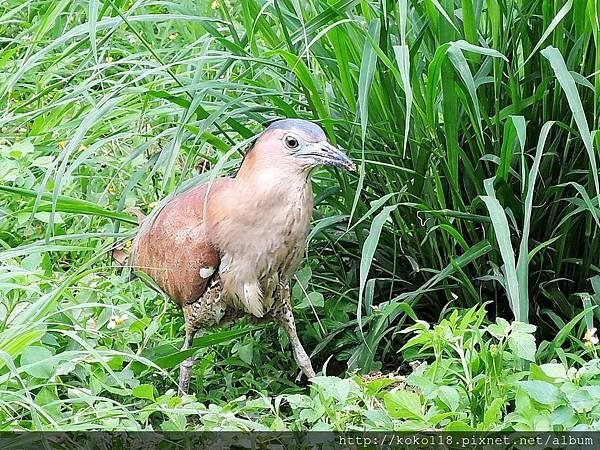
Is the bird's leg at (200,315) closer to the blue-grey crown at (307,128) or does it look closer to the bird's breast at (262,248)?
the bird's breast at (262,248)

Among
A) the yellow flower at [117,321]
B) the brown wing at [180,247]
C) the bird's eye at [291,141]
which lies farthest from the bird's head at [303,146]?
the yellow flower at [117,321]

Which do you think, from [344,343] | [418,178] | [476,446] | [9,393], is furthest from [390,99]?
[9,393]

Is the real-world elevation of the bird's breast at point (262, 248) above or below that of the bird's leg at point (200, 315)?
above

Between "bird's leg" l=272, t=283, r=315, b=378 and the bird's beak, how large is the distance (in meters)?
0.40

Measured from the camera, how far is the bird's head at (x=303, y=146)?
277cm

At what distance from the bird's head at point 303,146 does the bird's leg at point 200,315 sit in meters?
0.39

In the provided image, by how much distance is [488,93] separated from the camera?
3.01 m

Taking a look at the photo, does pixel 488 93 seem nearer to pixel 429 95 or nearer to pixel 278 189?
pixel 429 95

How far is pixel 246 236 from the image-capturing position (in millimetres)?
2885

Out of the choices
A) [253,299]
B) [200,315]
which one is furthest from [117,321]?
[253,299]

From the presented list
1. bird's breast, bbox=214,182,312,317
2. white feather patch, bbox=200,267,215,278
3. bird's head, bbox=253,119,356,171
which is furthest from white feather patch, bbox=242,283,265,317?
bird's head, bbox=253,119,356,171

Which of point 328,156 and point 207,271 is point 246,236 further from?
point 328,156

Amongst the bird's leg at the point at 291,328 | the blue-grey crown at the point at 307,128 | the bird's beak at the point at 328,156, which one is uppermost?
the blue-grey crown at the point at 307,128

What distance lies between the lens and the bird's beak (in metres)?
2.75
